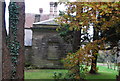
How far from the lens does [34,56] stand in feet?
52.4

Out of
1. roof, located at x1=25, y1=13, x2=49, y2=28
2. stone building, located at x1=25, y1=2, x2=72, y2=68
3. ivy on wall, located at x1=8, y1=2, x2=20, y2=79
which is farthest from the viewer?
roof, located at x1=25, y1=13, x2=49, y2=28

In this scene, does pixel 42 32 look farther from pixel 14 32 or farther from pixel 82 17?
pixel 82 17

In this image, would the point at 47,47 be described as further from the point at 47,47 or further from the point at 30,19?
the point at 30,19

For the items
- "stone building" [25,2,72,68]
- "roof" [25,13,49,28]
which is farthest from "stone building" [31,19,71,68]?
"roof" [25,13,49,28]

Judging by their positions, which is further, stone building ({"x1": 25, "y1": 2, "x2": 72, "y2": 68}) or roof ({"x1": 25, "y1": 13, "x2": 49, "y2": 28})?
roof ({"x1": 25, "y1": 13, "x2": 49, "y2": 28})

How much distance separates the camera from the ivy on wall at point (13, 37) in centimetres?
574

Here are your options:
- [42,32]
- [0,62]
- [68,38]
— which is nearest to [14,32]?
[0,62]

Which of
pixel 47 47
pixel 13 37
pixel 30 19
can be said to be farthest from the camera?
pixel 30 19

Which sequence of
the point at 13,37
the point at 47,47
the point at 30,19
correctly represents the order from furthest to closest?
the point at 30,19, the point at 47,47, the point at 13,37

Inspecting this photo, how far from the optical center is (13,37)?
5824 millimetres

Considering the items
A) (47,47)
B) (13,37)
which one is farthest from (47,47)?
(13,37)

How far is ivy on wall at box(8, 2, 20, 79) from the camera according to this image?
226 inches

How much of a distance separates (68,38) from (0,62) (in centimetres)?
794

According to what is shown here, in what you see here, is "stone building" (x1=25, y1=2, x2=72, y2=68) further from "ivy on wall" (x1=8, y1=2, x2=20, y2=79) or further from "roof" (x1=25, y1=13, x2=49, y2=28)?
"ivy on wall" (x1=8, y1=2, x2=20, y2=79)
